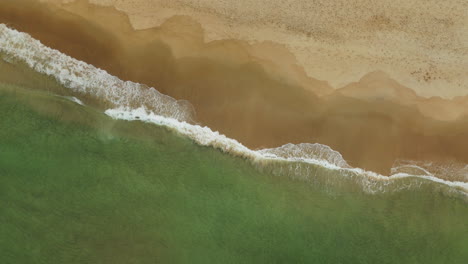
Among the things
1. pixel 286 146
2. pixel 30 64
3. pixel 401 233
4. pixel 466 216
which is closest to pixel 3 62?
pixel 30 64

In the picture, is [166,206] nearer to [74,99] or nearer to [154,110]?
[154,110]

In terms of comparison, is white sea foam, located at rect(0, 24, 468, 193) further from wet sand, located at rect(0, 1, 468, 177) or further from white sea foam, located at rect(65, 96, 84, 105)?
wet sand, located at rect(0, 1, 468, 177)

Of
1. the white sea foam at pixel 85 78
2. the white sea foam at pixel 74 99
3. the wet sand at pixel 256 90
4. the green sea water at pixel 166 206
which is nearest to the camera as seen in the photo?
the green sea water at pixel 166 206

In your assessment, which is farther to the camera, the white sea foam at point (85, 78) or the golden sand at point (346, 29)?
the golden sand at point (346, 29)

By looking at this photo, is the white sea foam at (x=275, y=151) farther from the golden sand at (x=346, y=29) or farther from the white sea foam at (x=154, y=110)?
the golden sand at (x=346, y=29)

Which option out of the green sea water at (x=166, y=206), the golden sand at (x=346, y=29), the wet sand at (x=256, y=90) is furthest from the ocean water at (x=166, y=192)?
the golden sand at (x=346, y=29)

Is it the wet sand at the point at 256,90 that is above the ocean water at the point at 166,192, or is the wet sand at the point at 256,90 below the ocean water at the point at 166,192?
above
